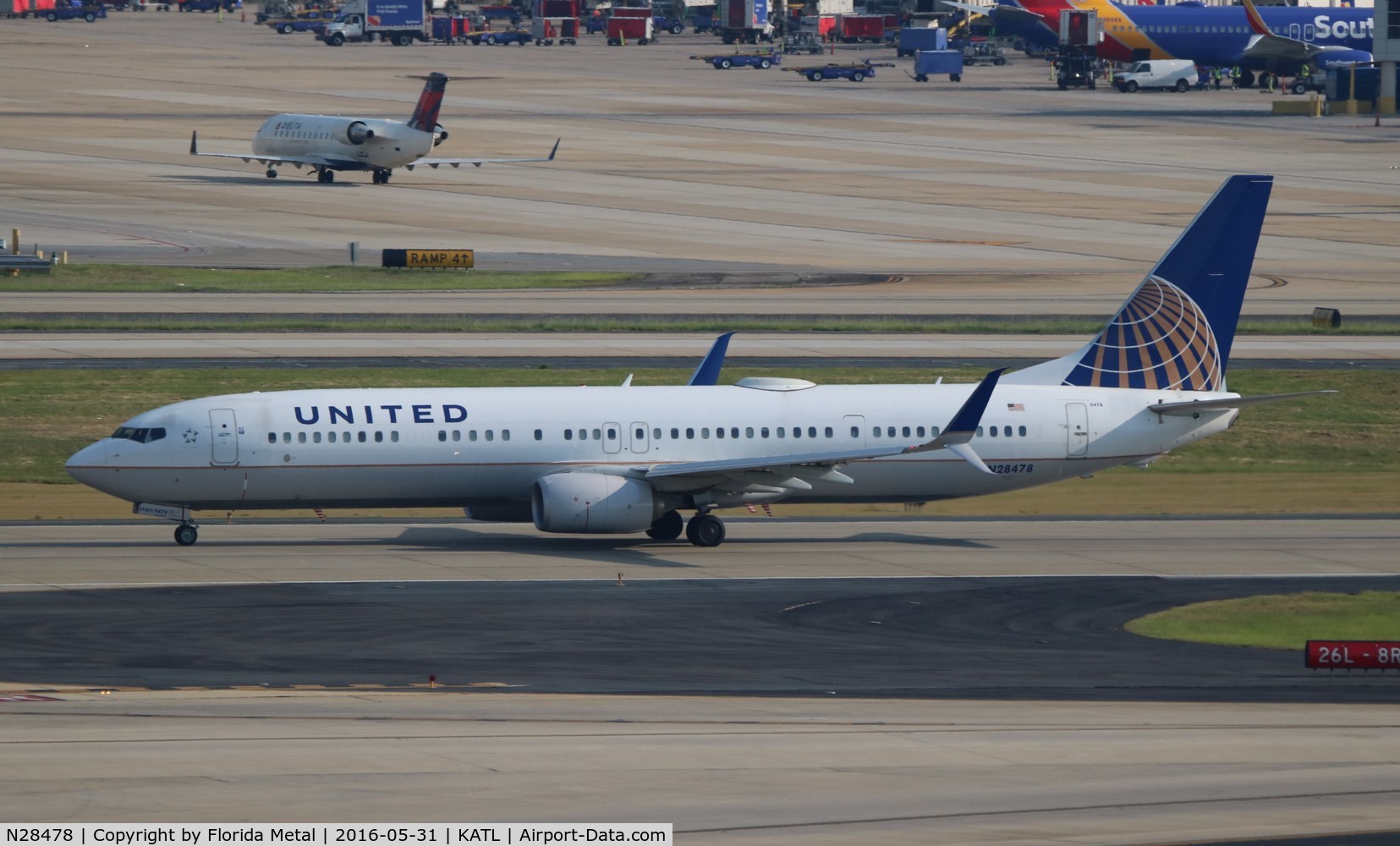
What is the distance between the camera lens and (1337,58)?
187875 millimetres

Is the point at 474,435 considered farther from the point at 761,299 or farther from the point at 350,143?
the point at 350,143

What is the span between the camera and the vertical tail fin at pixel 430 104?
395 feet

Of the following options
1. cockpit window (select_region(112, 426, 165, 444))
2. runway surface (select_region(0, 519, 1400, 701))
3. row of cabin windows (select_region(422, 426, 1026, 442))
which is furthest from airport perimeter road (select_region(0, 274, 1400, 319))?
cockpit window (select_region(112, 426, 165, 444))

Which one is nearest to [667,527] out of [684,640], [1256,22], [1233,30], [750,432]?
[750,432]

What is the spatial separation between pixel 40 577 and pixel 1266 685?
24.7 m

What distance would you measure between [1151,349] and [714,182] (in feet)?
266

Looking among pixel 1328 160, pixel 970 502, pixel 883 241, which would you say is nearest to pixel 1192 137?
pixel 1328 160

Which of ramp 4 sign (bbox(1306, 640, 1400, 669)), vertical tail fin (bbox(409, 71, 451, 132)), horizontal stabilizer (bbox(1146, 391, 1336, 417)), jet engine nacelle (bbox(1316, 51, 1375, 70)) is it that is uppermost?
jet engine nacelle (bbox(1316, 51, 1375, 70))

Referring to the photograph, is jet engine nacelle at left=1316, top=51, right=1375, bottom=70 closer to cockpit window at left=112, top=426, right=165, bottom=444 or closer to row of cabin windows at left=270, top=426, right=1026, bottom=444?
row of cabin windows at left=270, top=426, right=1026, bottom=444

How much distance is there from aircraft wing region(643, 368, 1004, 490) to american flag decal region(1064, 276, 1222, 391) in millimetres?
4299

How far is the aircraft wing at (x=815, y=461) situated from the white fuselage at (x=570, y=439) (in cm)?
30

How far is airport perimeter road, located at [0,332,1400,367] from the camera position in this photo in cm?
7156

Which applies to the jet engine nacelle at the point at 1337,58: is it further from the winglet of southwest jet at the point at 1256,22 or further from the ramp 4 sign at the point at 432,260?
the ramp 4 sign at the point at 432,260

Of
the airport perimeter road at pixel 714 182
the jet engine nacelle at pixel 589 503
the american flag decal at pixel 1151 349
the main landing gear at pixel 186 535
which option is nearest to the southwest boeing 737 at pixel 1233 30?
the airport perimeter road at pixel 714 182
